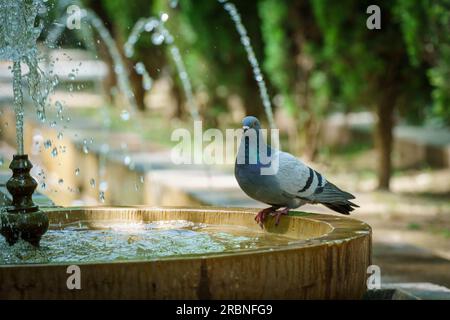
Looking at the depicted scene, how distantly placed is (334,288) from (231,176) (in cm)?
570

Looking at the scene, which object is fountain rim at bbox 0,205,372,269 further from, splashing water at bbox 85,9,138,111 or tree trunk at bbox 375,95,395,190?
splashing water at bbox 85,9,138,111

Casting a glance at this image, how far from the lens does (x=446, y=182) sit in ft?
37.1

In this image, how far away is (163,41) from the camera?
17.3 meters

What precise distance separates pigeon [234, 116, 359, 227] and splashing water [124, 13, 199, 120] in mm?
9878

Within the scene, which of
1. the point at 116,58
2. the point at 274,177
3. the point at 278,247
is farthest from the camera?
the point at 116,58

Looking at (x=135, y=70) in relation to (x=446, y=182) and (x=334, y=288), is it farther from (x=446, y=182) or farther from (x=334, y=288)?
(x=334, y=288)

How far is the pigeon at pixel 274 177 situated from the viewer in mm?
4527

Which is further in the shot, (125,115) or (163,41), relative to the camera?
(125,115)

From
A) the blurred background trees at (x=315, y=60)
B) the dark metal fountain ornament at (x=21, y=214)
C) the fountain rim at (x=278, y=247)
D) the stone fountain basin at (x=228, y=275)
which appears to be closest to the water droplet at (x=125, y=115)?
the blurred background trees at (x=315, y=60)

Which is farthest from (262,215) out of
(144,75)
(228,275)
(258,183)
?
(144,75)

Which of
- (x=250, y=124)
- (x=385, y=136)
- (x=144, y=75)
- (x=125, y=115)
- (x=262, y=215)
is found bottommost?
(x=262, y=215)

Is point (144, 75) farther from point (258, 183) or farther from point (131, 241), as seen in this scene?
point (258, 183)

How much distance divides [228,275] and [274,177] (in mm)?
1001

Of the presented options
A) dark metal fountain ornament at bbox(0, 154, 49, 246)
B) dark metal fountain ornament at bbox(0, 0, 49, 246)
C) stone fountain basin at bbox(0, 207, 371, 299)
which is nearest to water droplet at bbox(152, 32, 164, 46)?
dark metal fountain ornament at bbox(0, 0, 49, 246)
